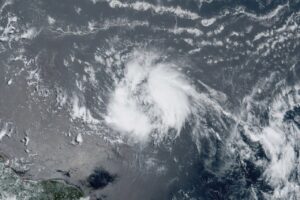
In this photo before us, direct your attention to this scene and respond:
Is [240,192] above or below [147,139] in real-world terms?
below

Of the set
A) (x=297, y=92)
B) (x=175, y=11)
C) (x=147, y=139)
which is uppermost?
(x=175, y=11)

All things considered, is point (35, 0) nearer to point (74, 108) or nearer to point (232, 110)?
point (74, 108)

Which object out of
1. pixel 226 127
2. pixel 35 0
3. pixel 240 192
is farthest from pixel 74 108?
pixel 240 192

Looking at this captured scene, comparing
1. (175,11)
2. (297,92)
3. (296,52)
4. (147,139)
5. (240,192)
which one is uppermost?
(175,11)

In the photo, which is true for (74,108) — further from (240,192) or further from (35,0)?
(240,192)

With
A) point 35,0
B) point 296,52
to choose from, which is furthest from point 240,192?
point 35,0

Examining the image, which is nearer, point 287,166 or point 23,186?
point 23,186

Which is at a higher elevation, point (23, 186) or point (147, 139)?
point (147, 139)

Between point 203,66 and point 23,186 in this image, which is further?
point 203,66

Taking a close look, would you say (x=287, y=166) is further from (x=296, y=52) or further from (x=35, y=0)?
(x=35, y=0)
